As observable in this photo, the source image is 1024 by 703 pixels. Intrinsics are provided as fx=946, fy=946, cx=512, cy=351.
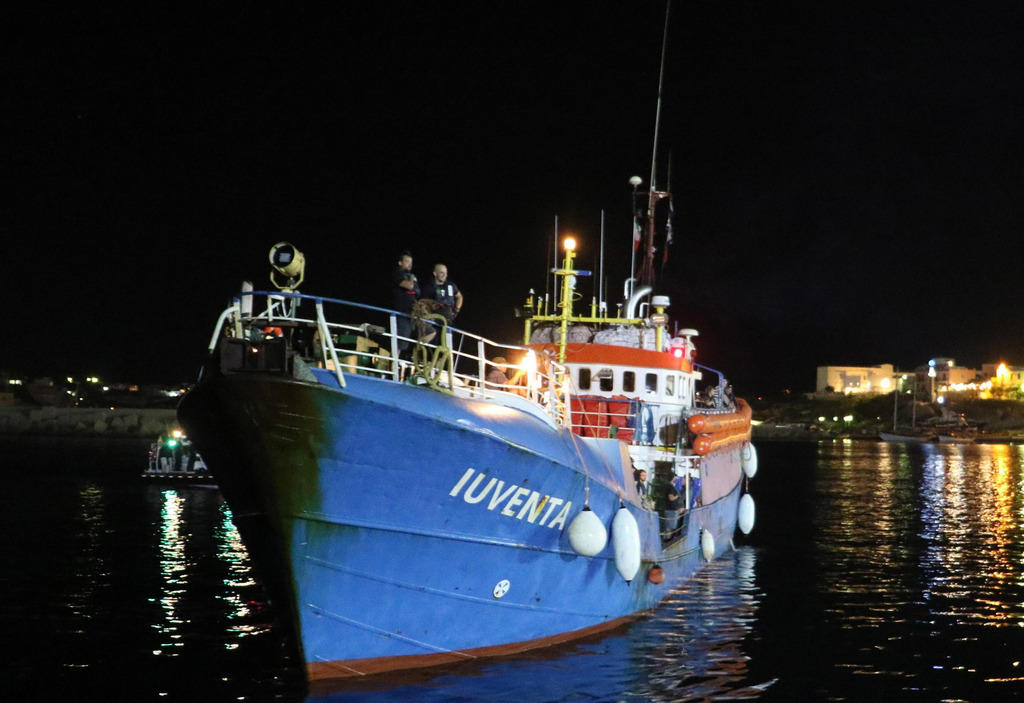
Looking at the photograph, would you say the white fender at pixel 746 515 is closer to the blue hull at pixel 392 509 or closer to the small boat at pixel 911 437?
the blue hull at pixel 392 509

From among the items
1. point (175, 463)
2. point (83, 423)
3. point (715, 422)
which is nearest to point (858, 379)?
point (83, 423)

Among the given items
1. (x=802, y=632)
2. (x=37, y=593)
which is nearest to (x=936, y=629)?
(x=802, y=632)

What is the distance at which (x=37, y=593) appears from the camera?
18328mm

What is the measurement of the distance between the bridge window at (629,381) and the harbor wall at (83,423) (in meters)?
89.4

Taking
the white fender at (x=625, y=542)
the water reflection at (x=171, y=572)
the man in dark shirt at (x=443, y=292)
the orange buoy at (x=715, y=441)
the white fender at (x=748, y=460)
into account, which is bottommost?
the water reflection at (x=171, y=572)

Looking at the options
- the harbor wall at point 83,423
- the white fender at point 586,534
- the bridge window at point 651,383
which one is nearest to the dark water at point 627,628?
the white fender at point 586,534

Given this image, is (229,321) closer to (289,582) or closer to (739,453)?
(289,582)

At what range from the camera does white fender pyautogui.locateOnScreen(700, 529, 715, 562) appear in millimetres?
20188

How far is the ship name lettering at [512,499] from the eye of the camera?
11584 millimetres

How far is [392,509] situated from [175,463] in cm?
3505

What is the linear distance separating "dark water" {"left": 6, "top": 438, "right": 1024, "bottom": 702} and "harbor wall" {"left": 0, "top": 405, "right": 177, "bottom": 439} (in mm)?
71902

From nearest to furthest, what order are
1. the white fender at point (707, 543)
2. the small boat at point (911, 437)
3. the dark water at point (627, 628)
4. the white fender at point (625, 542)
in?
the dark water at point (627, 628)
the white fender at point (625, 542)
the white fender at point (707, 543)
the small boat at point (911, 437)

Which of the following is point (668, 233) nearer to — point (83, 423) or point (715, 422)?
point (715, 422)

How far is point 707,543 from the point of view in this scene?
2036cm
